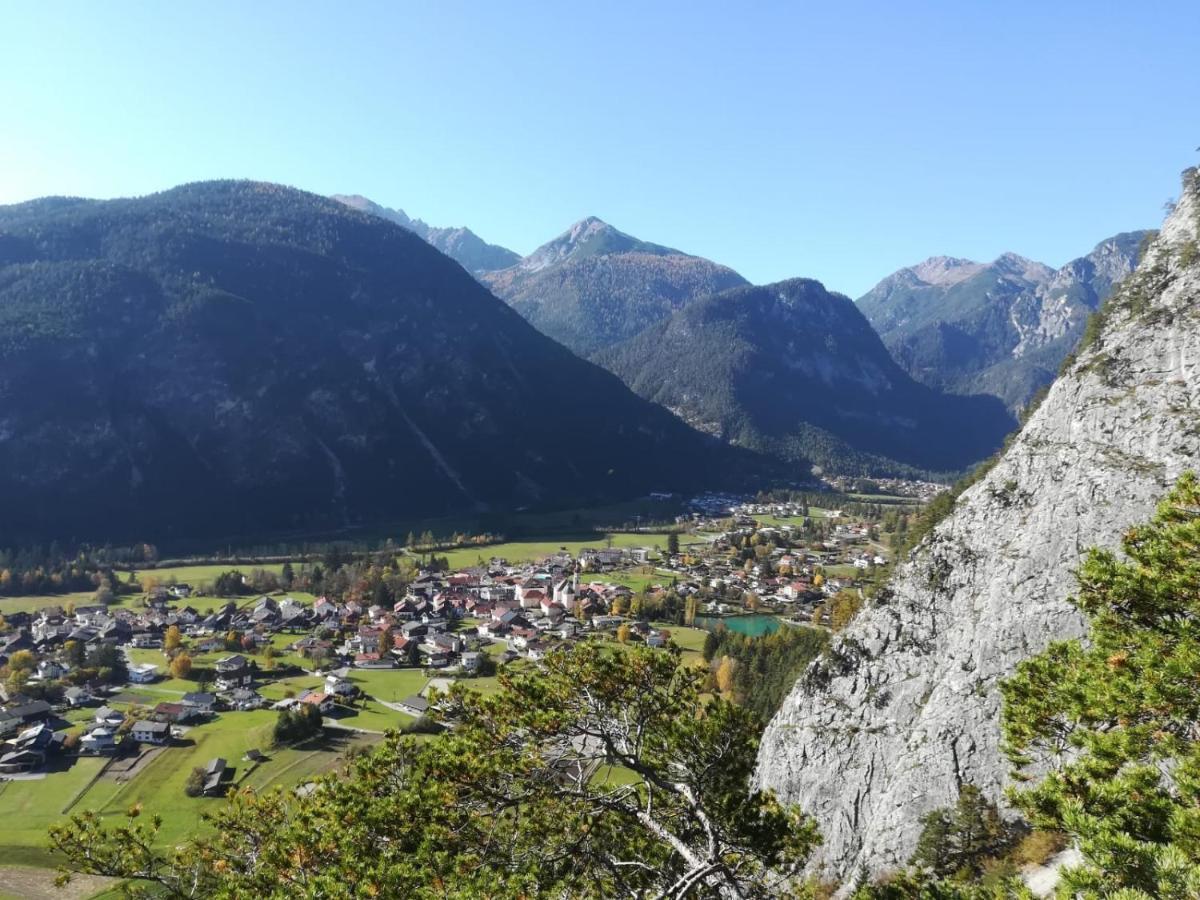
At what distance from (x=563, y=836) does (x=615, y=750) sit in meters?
1.57

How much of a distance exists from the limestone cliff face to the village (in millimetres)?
9444

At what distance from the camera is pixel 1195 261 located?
36750mm

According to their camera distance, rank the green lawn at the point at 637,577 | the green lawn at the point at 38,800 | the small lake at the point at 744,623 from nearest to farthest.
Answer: the green lawn at the point at 38,800 < the small lake at the point at 744,623 < the green lawn at the point at 637,577

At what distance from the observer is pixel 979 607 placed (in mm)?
28359

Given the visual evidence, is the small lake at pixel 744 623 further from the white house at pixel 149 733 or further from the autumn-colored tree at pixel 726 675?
the white house at pixel 149 733

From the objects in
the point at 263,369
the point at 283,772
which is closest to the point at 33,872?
the point at 283,772

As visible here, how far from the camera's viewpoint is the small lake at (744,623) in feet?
272

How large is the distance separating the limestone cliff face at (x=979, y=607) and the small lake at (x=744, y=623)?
2018 inches

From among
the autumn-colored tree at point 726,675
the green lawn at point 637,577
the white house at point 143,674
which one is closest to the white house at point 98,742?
the white house at point 143,674

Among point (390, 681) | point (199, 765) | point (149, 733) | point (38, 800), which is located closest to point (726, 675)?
point (390, 681)

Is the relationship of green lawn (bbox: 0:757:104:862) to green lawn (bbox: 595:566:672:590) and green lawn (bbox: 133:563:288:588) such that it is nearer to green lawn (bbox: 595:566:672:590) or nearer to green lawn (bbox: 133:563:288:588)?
green lawn (bbox: 133:563:288:588)

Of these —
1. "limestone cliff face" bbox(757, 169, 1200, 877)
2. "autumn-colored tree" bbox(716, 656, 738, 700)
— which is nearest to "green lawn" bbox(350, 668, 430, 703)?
"autumn-colored tree" bbox(716, 656, 738, 700)

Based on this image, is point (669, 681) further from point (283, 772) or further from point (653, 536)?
point (653, 536)

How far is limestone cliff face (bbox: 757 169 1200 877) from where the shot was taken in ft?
80.5
